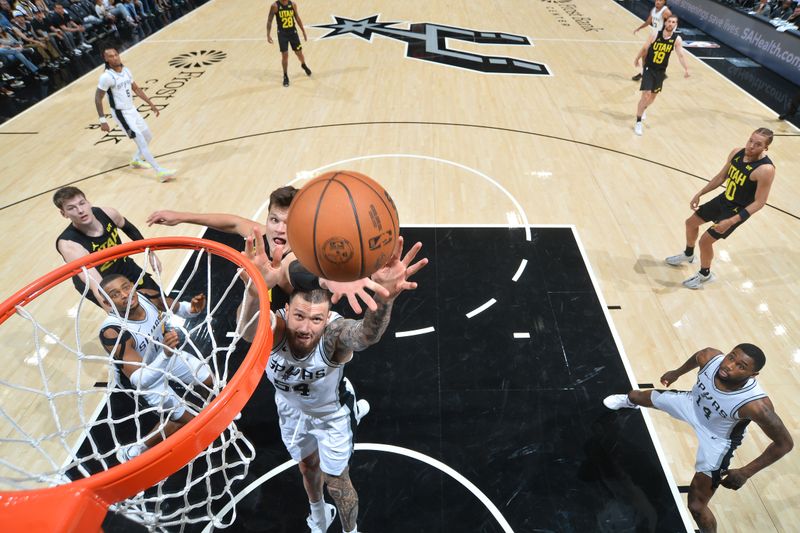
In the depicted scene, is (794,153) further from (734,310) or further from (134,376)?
(134,376)

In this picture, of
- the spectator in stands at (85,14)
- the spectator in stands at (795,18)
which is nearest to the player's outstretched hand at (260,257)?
the spectator in stands at (85,14)

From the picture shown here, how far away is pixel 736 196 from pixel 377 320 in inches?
165

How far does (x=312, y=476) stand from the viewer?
289 cm

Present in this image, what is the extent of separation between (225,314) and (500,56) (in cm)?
919

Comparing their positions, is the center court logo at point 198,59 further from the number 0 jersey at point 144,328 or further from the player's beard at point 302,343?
the player's beard at point 302,343

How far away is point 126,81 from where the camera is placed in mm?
5898

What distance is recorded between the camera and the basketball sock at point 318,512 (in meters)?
2.91

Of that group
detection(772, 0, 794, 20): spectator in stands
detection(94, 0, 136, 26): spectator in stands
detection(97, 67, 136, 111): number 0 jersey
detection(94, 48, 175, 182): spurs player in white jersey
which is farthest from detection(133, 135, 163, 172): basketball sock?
detection(772, 0, 794, 20): spectator in stands

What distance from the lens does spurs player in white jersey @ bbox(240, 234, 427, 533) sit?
2221 mm

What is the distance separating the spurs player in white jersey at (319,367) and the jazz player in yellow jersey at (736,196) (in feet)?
12.4

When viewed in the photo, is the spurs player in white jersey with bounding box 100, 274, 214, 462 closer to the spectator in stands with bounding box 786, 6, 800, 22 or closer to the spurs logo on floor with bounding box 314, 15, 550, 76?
the spurs logo on floor with bounding box 314, 15, 550, 76

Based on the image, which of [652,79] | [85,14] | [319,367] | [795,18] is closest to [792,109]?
[652,79]

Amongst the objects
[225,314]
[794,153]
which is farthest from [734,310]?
[225,314]

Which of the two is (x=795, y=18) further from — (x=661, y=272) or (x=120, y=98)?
(x=120, y=98)
